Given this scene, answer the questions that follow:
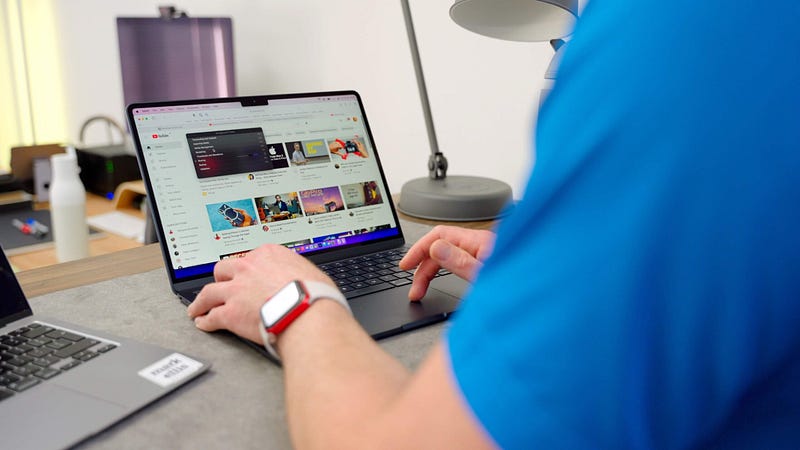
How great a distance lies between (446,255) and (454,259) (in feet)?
0.03

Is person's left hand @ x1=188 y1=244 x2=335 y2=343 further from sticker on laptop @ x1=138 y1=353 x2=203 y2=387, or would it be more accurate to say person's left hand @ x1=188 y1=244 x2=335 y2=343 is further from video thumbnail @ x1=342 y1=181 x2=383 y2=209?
video thumbnail @ x1=342 y1=181 x2=383 y2=209

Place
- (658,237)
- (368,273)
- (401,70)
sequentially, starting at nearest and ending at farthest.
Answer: (658,237)
(368,273)
(401,70)

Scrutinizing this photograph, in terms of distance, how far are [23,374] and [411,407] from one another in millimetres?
375

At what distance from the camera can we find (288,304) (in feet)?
1.94

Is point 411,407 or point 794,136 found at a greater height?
point 794,136

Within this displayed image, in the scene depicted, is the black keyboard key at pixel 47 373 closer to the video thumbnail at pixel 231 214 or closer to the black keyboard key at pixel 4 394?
the black keyboard key at pixel 4 394

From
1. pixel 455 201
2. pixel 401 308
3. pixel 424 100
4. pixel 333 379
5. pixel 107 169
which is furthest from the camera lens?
pixel 107 169

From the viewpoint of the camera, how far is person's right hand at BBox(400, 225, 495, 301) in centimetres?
76

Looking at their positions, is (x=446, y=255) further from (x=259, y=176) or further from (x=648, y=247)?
(x=648, y=247)

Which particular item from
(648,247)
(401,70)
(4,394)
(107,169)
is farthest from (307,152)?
(107,169)

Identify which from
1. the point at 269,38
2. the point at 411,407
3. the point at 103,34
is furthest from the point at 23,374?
the point at 103,34

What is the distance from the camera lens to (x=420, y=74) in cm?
128

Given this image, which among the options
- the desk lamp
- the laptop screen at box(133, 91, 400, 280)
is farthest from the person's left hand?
the desk lamp

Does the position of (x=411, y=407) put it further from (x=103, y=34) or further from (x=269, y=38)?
(x=103, y=34)
